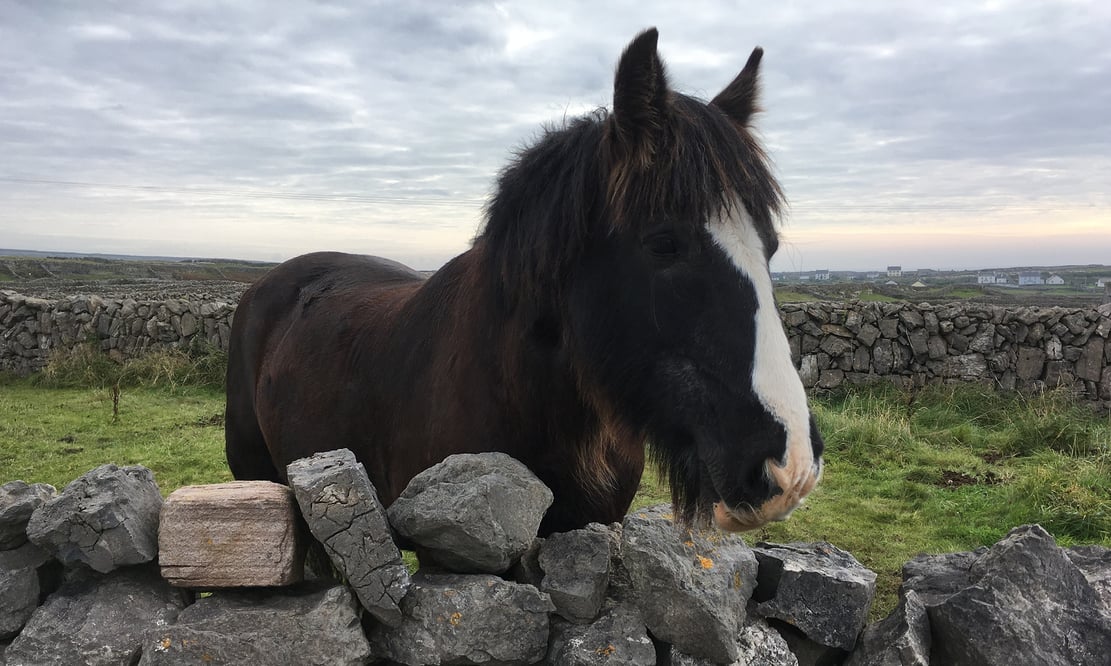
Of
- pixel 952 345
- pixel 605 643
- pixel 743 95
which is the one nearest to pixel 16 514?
pixel 605 643

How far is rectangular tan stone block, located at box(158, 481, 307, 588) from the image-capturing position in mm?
1942

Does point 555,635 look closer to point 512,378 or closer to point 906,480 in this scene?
point 512,378

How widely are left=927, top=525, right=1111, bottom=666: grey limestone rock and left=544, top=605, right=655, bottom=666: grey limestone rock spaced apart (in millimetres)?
887

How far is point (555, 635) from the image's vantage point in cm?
209

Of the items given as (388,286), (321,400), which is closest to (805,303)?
(388,286)

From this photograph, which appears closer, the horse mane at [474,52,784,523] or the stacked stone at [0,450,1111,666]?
the stacked stone at [0,450,1111,666]

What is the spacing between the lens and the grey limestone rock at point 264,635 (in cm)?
186

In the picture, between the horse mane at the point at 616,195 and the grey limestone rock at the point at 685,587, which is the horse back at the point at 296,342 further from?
the grey limestone rock at the point at 685,587

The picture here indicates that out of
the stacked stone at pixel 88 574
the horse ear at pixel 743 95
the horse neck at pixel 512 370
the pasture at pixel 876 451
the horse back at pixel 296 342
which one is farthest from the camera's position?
the pasture at pixel 876 451

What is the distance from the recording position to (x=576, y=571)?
6.97ft

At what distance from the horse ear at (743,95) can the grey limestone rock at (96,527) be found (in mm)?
2410

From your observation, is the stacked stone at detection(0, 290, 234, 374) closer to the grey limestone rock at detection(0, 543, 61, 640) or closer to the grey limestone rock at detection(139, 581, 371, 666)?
the grey limestone rock at detection(0, 543, 61, 640)

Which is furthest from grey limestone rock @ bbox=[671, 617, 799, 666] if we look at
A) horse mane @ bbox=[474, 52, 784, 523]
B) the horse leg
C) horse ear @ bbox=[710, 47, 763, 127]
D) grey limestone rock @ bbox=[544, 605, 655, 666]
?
the horse leg

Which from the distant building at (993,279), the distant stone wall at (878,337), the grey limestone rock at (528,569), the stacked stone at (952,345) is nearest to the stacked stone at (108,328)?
the distant stone wall at (878,337)
